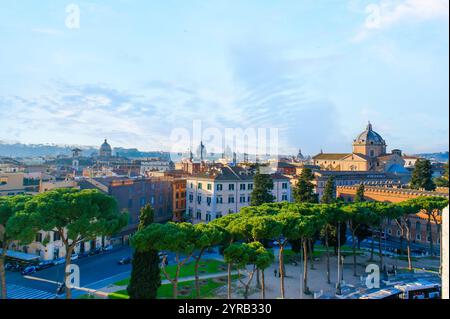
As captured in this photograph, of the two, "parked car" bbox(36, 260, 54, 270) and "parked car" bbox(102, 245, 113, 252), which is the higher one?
"parked car" bbox(36, 260, 54, 270)

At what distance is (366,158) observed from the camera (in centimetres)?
8006

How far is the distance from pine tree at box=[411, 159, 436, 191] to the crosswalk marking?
4183cm

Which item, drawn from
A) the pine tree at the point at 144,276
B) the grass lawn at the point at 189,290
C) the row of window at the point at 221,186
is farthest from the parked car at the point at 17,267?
the row of window at the point at 221,186

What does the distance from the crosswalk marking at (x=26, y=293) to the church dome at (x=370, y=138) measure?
80899 millimetres

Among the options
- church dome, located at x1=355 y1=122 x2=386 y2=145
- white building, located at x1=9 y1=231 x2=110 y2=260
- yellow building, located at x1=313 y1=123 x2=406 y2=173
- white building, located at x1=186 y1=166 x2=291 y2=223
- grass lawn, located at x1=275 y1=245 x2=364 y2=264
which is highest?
church dome, located at x1=355 y1=122 x2=386 y2=145

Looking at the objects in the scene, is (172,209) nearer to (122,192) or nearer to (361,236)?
(122,192)

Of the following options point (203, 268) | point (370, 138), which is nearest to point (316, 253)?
point (203, 268)

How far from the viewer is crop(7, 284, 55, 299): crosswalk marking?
66.5 ft

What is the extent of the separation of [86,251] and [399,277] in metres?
24.4

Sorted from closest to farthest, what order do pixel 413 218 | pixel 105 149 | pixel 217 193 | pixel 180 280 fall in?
1. pixel 180 280
2. pixel 413 218
3. pixel 217 193
4. pixel 105 149

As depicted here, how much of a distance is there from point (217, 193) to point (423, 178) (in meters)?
26.1

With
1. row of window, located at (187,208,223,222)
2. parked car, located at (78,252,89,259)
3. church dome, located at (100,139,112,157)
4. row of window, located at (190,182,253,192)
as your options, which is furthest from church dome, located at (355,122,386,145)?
church dome, located at (100,139,112,157)

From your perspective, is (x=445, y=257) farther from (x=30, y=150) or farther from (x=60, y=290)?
(x=30, y=150)

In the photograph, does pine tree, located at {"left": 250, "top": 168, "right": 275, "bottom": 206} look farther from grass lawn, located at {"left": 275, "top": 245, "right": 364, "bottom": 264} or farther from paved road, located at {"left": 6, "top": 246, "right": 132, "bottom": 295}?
paved road, located at {"left": 6, "top": 246, "right": 132, "bottom": 295}
